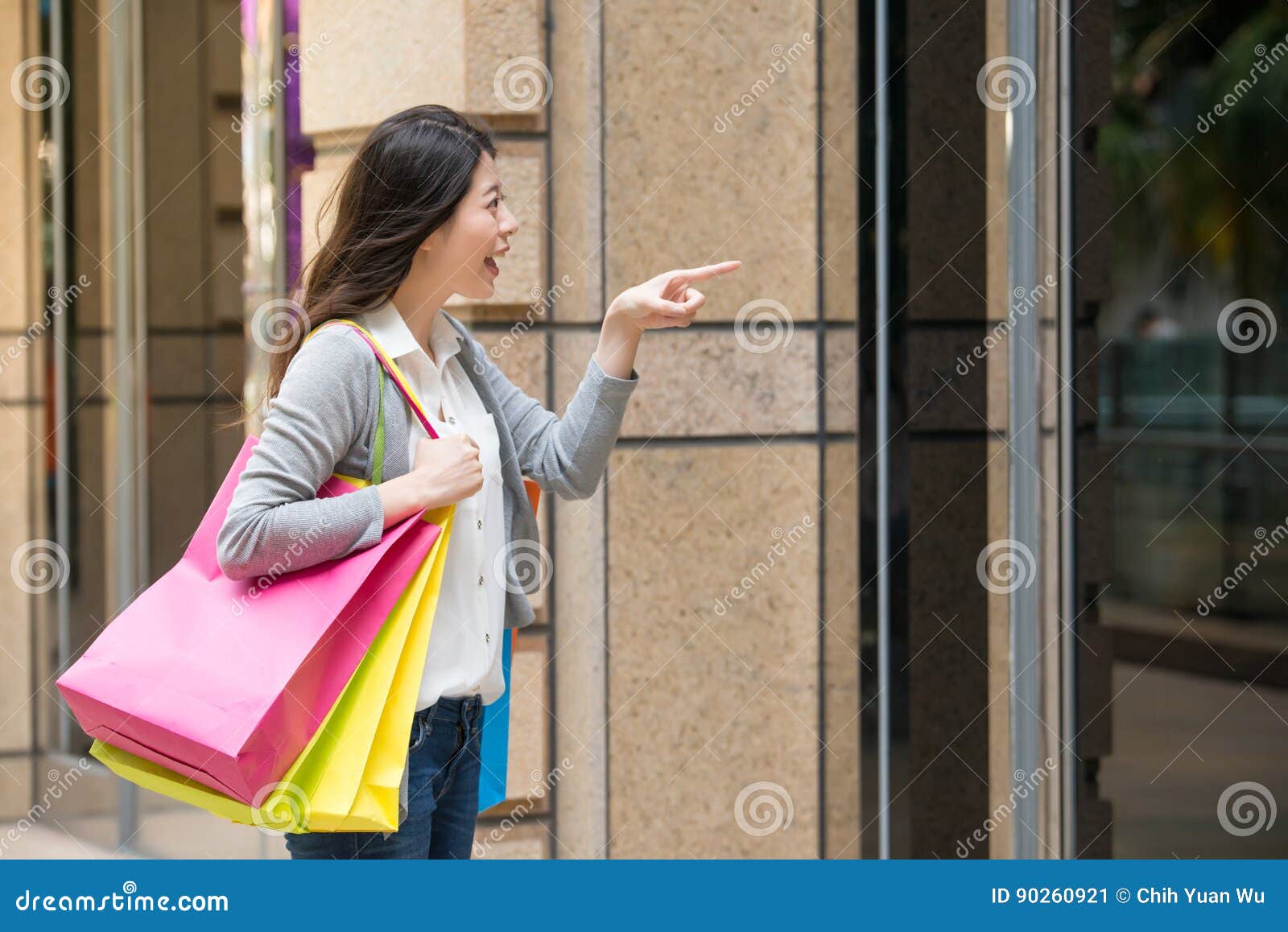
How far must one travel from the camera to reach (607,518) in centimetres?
405

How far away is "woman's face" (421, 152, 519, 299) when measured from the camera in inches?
96.5

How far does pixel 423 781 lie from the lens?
240cm

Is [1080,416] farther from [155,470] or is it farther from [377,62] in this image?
[155,470]

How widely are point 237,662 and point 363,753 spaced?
0.74 feet

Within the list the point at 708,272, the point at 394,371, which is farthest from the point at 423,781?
the point at 708,272

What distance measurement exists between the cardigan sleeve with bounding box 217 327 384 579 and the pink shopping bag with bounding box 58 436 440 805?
0.04m

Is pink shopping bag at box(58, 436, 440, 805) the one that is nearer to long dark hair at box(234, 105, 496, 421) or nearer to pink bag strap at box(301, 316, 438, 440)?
pink bag strap at box(301, 316, 438, 440)

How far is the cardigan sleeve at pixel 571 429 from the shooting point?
8.71 ft

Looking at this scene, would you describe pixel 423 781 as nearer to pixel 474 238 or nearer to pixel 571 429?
pixel 571 429

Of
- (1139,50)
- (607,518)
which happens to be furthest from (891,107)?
Result: (607,518)

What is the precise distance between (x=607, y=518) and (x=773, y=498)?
447mm

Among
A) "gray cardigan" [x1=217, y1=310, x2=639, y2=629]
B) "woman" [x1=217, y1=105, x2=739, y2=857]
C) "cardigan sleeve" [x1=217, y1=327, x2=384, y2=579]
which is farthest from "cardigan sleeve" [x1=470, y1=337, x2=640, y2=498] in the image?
"cardigan sleeve" [x1=217, y1=327, x2=384, y2=579]

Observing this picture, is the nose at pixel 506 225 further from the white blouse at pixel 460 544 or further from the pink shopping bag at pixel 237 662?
the pink shopping bag at pixel 237 662

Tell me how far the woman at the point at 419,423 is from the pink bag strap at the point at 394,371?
0.02m
